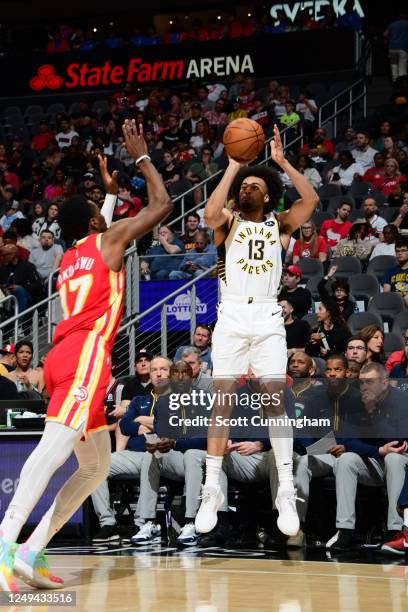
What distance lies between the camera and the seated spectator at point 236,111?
1867 cm

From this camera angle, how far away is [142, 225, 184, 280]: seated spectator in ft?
47.9

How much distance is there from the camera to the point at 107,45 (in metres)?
24.3

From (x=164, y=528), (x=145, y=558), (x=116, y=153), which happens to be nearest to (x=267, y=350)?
(x=145, y=558)

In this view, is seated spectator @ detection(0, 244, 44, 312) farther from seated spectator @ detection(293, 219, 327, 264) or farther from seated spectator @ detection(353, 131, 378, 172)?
seated spectator @ detection(353, 131, 378, 172)

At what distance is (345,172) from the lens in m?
16.7

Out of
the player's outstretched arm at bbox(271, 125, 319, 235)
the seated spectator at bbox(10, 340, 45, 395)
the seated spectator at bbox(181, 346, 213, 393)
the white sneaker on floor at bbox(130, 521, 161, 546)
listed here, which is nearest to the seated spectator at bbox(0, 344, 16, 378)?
the seated spectator at bbox(10, 340, 45, 395)

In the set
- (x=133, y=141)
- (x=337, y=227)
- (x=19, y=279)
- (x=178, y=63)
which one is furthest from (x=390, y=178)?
(x=133, y=141)

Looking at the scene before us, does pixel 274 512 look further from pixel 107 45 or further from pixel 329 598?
pixel 107 45

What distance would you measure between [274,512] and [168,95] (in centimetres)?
1369

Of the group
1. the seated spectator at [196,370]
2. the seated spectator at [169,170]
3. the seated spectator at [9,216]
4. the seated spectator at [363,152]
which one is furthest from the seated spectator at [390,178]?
the seated spectator at [196,370]

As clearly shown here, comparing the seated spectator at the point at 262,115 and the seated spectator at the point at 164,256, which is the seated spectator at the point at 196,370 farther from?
the seated spectator at the point at 262,115

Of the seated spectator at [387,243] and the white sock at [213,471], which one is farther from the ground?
the seated spectator at [387,243]

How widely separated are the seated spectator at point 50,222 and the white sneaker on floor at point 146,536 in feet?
27.9

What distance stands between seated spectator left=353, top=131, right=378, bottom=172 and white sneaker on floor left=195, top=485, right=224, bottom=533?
32.0 ft
